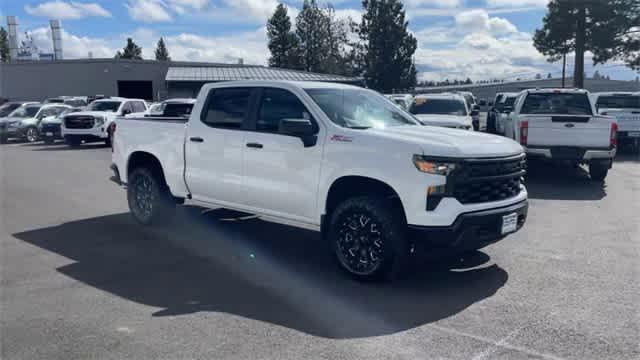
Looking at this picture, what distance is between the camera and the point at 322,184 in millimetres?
6473

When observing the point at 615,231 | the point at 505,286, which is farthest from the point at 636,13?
the point at 505,286

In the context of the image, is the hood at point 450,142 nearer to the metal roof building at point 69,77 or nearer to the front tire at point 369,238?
the front tire at point 369,238

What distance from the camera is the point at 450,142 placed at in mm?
5992

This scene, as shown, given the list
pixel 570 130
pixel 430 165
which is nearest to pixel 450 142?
pixel 430 165

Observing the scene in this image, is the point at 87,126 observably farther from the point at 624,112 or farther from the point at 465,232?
the point at 465,232

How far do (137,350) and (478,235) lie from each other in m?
3.24

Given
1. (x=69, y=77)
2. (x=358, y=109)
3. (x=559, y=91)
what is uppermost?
(x=69, y=77)

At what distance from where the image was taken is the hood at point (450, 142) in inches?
229

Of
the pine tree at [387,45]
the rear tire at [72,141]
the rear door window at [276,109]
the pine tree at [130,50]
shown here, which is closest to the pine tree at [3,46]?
the pine tree at [130,50]

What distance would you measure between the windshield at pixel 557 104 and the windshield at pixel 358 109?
7.76 metres

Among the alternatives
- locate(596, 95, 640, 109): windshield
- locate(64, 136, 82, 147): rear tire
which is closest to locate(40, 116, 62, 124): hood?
locate(64, 136, 82, 147): rear tire

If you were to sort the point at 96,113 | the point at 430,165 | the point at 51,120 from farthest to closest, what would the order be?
the point at 51,120 → the point at 96,113 → the point at 430,165

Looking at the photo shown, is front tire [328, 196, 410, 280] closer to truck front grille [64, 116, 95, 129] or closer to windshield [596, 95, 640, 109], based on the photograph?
windshield [596, 95, 640, 109]

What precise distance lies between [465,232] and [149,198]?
491cm
